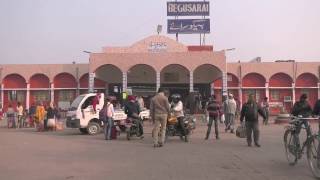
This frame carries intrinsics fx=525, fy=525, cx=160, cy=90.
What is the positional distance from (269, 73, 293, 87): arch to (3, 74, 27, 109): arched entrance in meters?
24.2

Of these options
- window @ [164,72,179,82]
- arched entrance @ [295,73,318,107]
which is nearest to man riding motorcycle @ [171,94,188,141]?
window @ [164,72,179,82]

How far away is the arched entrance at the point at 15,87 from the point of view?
51688mm

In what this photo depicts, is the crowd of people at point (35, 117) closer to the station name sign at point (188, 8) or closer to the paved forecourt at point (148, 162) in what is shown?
the paved forecourt at point (148, 162)

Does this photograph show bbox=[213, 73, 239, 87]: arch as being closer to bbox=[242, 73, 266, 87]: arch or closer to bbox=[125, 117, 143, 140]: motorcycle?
bbox=[242, 73, 266, 87]: arch

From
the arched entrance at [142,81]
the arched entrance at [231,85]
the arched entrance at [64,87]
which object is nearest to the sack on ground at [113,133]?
the arched entrance at [142,81]

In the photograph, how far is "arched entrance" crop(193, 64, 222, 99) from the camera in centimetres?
4466

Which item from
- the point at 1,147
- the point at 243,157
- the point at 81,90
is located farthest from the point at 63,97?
the point at 243,157

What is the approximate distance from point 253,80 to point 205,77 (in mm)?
5804

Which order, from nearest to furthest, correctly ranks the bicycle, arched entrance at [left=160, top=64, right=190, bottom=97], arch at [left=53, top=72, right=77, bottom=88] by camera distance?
the bicycle → arched entrance at [left=160, top=64, right=190, bottom=97] → arch at [left=53, top=72, right=77, bottom=88]

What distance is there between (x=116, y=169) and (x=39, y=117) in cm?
1843

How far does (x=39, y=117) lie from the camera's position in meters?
28.8

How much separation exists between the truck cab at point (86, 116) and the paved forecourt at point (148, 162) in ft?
20.1

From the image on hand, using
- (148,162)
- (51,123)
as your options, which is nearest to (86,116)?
(51,123)

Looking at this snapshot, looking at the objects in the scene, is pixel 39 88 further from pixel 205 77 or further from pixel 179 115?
A: pixel 179 115
